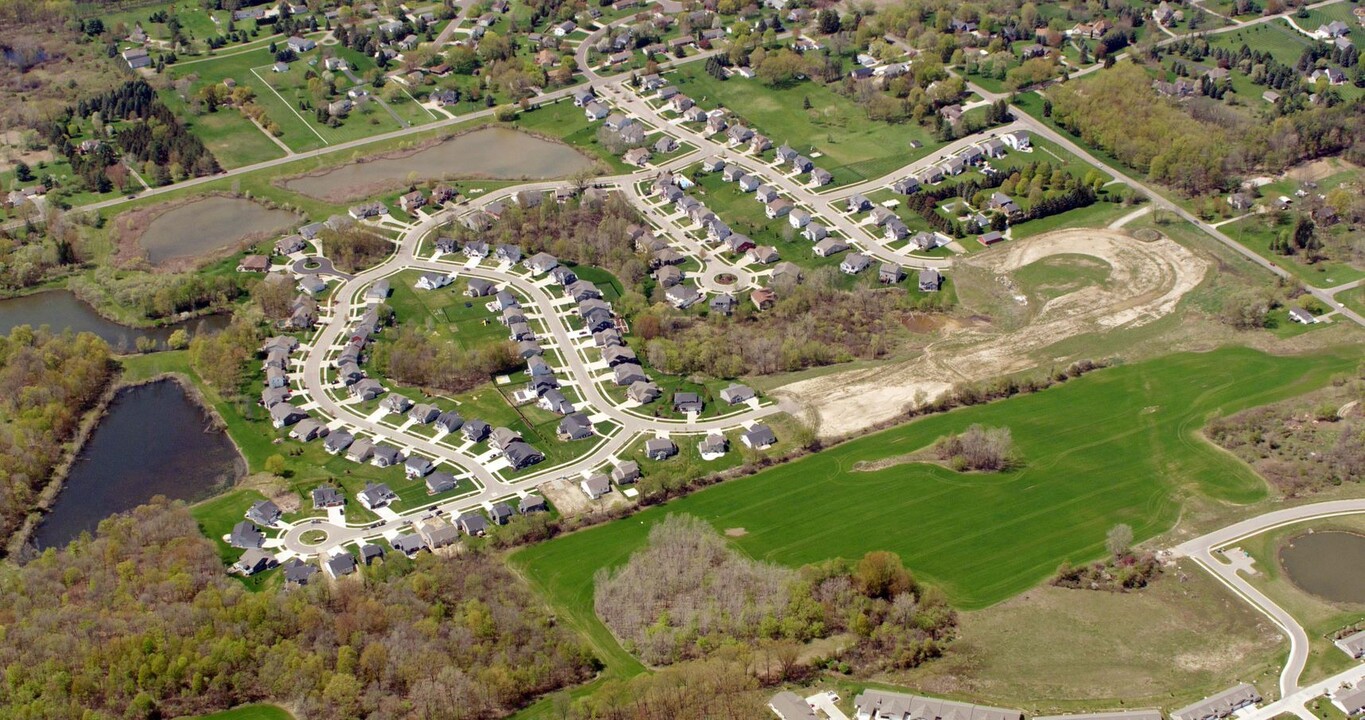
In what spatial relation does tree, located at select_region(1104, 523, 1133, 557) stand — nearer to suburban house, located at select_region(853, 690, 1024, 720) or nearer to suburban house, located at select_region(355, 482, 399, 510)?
suburban house, located at select_region(853, 690, 1024, 720)

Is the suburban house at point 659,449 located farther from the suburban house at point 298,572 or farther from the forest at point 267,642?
the suburban house at point 298,572

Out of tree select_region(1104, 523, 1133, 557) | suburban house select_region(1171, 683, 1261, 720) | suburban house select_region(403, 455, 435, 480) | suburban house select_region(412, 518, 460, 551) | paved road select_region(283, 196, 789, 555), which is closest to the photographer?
suburban house select_region(1171, 683, 1261, 720)

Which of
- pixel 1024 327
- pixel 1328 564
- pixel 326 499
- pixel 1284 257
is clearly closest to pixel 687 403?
pixel 326 499

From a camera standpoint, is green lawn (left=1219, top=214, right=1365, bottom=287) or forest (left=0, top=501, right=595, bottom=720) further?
green lawn (left=1219, top=214, right=1365, bottom=287)

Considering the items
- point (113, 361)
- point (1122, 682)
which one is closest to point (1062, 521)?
point (1122, 682)

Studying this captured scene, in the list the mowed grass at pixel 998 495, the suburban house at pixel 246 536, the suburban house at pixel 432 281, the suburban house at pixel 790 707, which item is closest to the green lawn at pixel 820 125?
the suburban house at pixel 432 281

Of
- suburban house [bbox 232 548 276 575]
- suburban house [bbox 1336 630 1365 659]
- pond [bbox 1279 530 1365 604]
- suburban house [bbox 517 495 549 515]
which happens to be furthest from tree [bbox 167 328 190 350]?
suburban house [bbox 1336 630 1365 659]

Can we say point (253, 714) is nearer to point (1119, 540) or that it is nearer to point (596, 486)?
point (596, 486)
